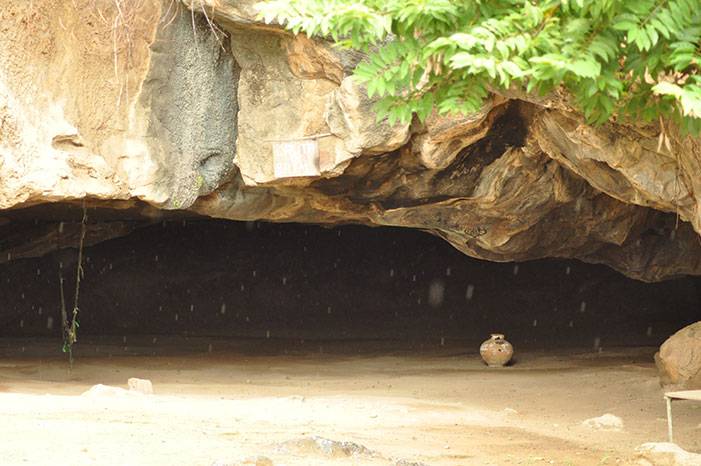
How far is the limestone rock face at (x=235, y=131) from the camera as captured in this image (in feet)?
23.9

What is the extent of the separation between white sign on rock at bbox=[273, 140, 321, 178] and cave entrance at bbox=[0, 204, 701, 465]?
5.98ft

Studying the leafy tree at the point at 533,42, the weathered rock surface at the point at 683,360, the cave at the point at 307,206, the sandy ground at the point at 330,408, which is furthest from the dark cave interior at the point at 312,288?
the leafy tree at the point at 533,42

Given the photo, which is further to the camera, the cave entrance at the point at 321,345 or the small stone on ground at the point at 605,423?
the small stone on ground at the point at 605,423

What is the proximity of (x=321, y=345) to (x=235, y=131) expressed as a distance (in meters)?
5.11

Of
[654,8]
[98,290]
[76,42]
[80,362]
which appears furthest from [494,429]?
[98,290]

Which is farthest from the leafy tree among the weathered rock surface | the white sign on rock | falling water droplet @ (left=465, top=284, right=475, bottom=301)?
falling water droplet @ (left=465, top=284, right=475, bottom=301)

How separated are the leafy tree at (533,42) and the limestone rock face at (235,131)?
308 cm

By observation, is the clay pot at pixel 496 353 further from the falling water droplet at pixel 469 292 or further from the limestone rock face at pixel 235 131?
the falling water droplet at pixel 469 292

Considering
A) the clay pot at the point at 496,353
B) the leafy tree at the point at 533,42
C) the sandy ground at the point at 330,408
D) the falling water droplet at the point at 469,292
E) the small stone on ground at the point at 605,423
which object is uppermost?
the leafy tree at the point at 533,42

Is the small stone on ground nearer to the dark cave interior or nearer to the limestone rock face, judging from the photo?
the limestone rock face

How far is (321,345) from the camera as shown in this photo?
12609mm

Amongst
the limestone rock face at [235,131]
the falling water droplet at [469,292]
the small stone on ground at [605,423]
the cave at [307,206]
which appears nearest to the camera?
the cave at [307,206]

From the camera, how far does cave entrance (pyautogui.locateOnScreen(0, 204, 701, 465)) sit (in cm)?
593

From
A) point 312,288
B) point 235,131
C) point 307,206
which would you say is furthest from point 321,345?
point 235,131
